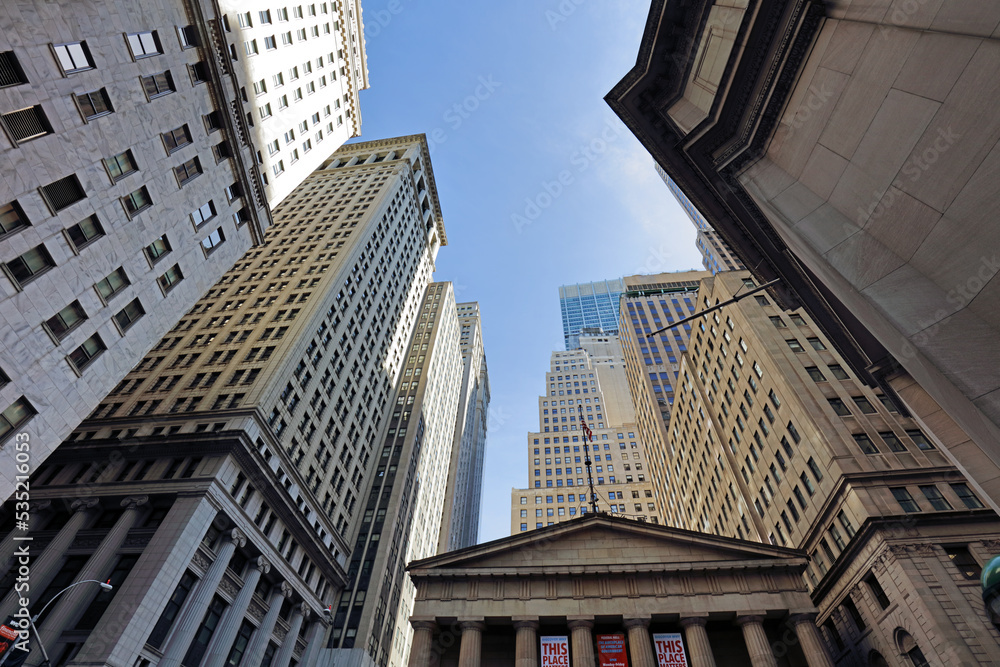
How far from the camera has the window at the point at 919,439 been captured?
1464 inches

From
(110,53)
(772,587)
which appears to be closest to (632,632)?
(772,587)

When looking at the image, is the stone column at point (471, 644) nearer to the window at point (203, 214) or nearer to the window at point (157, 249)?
the window at point (157, 249)

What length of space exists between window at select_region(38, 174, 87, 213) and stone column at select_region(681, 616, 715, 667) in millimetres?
41277

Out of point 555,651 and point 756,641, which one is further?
point 555,651

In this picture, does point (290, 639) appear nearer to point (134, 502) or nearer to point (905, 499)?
point (134, 502)

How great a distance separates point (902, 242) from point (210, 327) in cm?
6770

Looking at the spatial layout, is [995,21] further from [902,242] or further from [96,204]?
[96,204]

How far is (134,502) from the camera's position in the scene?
4106 cm

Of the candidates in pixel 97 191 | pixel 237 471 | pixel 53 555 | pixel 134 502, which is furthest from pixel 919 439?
pixel 53 555

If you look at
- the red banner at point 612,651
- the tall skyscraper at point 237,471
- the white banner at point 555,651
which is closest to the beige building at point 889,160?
the red banner at point 612,651

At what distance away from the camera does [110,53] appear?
92.5 ft

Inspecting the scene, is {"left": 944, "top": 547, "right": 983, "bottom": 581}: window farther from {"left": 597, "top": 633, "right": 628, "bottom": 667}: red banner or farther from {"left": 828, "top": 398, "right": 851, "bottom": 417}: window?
{"left": 597, "top": 633, "right": 628, "bottom": 667}: red banner

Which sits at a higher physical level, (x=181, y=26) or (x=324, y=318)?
(x=324, y=318)

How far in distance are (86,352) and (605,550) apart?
34.1 meters
